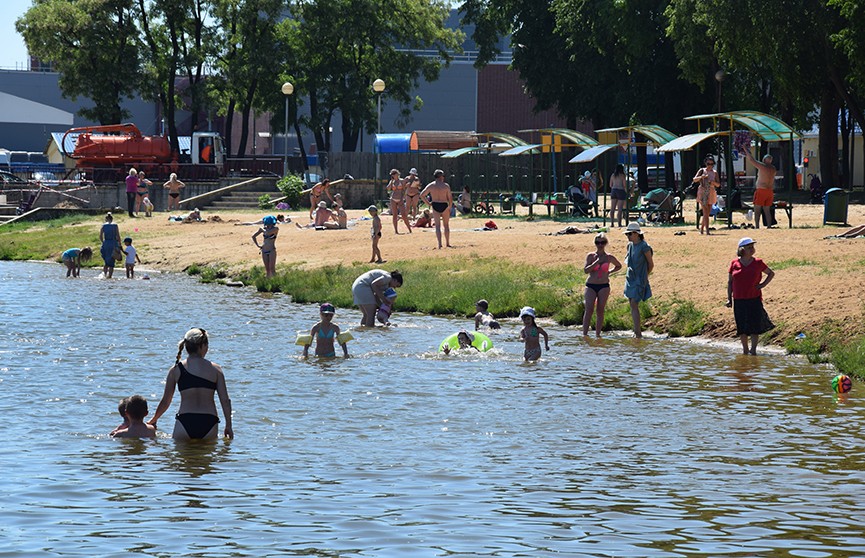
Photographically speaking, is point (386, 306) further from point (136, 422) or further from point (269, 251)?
point (136, 422)

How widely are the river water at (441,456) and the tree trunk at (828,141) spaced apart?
2690 centimetres

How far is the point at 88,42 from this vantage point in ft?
210

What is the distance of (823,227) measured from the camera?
31734 millimetres

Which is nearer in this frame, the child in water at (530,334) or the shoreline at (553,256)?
the child in water at (530,334)

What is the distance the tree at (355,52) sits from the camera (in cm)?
6588

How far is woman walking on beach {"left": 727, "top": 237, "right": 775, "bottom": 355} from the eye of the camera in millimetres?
18312

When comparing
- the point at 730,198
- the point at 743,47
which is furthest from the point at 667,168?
the point at 730,198

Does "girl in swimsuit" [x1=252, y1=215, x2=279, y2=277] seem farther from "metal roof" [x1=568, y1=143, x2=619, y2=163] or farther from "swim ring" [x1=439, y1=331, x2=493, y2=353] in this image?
"swim ring" [x1=439, y1=331, x2=493, y2=353]

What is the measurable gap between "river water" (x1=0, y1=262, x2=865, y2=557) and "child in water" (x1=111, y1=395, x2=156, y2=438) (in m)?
0.12

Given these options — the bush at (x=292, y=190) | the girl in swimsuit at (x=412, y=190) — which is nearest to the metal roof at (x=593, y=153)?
the girl in swimsuit at (x=412, y=190)

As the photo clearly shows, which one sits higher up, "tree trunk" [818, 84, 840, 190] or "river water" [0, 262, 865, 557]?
"tree trunk" [818, 84, 840, 190]

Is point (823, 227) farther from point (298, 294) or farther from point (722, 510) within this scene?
point (722, 510)

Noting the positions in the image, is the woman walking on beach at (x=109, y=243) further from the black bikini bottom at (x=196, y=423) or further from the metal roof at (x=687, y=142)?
the black bikini bottom at (x=196, y=423)

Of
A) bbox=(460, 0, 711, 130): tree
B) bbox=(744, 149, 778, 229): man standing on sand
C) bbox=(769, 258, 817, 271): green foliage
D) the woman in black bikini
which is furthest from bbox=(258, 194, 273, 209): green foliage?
the woman in black bikini
